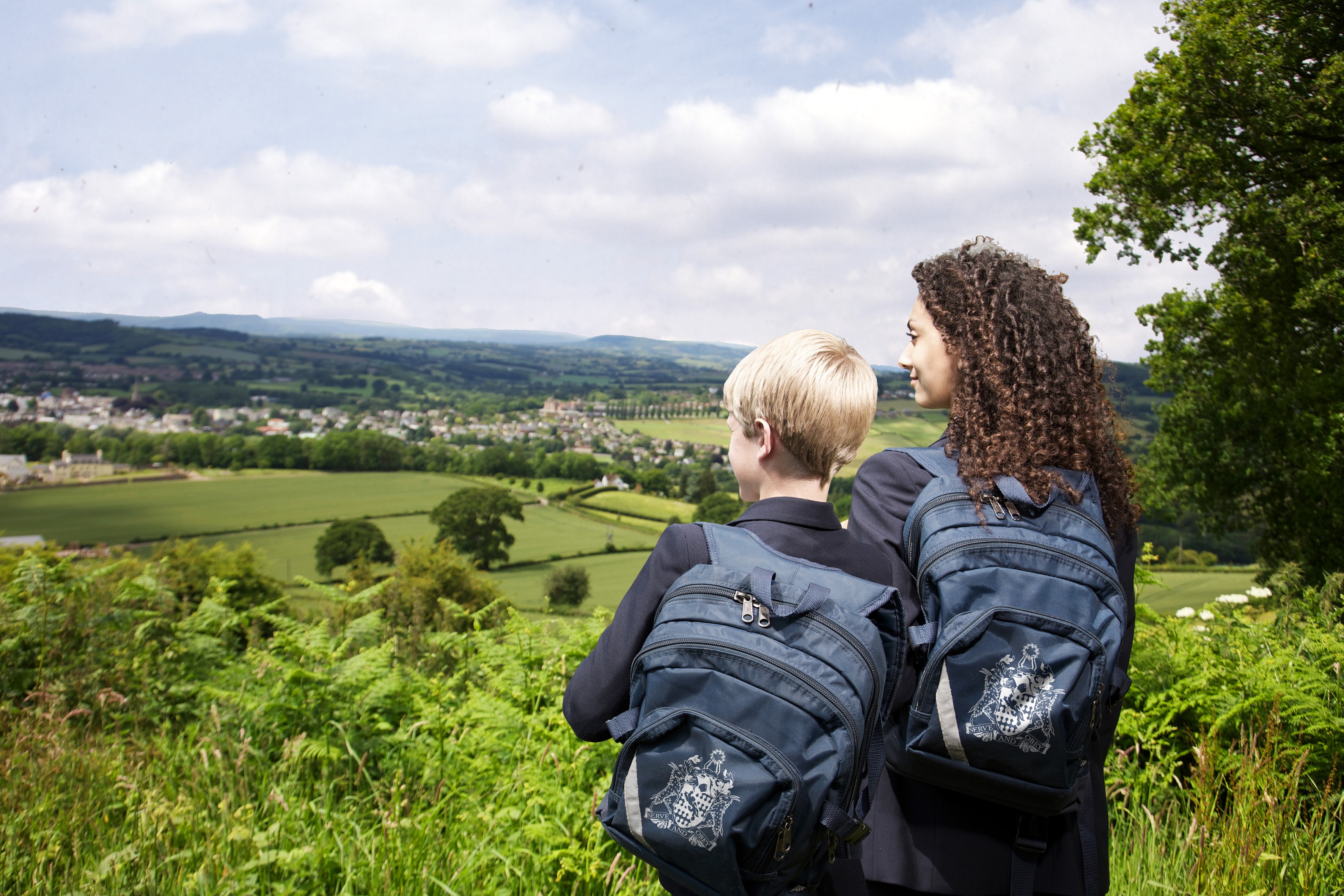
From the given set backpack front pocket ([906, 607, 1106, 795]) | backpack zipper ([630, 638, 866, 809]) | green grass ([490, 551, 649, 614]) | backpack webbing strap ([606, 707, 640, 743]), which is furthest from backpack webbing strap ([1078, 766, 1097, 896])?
green grass ([490, 551, 649, 614])

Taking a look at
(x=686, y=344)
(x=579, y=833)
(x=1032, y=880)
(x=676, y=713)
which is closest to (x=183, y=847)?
(x=579, y=833)

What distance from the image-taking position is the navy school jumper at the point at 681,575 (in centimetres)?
129

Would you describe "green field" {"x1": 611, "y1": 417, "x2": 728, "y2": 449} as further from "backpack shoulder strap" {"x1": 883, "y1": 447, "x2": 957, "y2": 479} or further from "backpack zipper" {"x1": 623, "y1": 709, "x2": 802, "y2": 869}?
"backpack zipper" {"x1": 623, "y1": 709, "x2": 802, "y2": 869}

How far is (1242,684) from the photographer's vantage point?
9.59 feet

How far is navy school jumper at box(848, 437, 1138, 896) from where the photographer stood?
1.35 metres

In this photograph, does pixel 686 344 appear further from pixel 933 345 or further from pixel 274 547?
pixel 933 345

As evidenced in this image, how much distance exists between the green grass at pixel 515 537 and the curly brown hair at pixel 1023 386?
4425cm

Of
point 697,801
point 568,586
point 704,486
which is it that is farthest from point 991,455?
point 704,486

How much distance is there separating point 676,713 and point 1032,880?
779 millimetres

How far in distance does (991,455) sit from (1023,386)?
162 millimetres

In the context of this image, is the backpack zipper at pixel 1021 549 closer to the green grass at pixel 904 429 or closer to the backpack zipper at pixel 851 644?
the backpack zipper at pixel 851 644

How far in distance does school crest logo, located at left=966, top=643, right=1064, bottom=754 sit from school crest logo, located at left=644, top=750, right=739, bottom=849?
42 centimetres

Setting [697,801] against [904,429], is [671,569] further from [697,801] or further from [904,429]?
[904,429]

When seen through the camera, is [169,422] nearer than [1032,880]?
No
